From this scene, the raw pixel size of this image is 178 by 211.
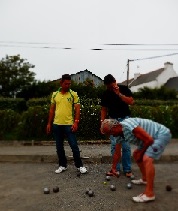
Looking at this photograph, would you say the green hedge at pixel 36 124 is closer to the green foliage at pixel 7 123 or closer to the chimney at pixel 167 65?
the green foliage at pixel 7 123

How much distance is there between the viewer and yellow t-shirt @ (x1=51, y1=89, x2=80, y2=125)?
21.7 ft

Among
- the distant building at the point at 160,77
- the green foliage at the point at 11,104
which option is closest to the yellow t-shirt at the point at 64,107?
the green foliage at the point at 11,104

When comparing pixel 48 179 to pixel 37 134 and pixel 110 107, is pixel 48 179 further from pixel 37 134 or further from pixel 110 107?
pixel 37 134

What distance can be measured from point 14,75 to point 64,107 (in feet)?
116

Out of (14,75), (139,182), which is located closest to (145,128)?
(139,182)

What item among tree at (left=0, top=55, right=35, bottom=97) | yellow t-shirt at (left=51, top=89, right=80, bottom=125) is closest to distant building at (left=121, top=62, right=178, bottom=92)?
tree at (left=0, top=55, right=35, bottom=97)

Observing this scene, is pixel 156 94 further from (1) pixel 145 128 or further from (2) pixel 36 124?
(1) pixel 145 128

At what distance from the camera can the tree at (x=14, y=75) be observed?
39750 mm

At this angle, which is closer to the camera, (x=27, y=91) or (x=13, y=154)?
(x=13, y=154)

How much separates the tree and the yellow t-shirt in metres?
33.6

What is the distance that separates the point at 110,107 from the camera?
6215mm

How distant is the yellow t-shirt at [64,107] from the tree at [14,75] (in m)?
33.6

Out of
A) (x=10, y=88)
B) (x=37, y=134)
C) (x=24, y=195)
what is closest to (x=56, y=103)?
(x=24, y=195)

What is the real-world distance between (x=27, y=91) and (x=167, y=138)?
90.8ft
